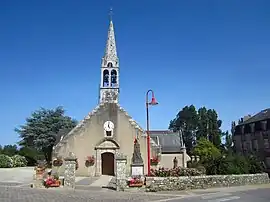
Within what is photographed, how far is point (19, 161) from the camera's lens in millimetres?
38406

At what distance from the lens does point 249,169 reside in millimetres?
21672

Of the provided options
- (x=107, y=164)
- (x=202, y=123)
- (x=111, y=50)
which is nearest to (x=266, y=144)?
(x=107, y=164)

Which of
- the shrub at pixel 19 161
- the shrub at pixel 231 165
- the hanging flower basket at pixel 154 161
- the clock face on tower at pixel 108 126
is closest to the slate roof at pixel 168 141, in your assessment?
the hanging flower basket at pixel 154 161

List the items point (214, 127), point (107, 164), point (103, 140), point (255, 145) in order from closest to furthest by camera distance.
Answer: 1. point (103, 140)
2. point (107, 164)
3. point (255, 145)
4. point (214, 127)

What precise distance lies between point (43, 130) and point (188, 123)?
36852mm

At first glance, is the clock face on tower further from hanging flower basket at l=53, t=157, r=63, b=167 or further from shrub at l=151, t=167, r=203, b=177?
shrub at l=151, t=167, r=203, b=177

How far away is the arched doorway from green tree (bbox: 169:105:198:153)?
4134 centimetres

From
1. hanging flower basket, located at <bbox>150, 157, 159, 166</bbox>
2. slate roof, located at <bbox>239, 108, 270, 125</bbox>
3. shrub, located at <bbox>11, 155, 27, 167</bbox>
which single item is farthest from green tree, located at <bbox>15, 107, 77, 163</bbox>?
slate roof, located at <bbox>239, 108, 270, 125</bbox>

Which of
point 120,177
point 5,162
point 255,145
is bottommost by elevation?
point 120,177

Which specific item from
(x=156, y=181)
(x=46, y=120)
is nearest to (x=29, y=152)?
(x=46, y=120)

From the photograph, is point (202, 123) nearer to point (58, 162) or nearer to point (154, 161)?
point (154, 161)

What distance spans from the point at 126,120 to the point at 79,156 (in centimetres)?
523

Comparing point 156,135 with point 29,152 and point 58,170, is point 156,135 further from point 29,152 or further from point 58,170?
point 29,152

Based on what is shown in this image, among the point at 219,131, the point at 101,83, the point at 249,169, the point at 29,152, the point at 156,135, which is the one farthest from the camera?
the point at 219,131
